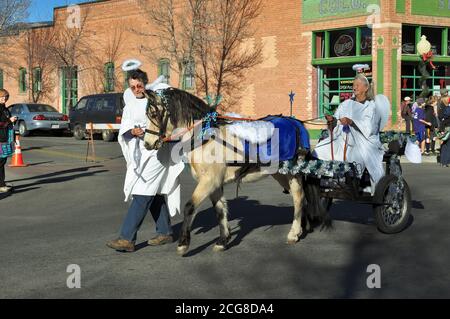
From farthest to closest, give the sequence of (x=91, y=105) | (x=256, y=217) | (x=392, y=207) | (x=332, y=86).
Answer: (x=91, y=105) → (x=332, y=86) → (x=256, y=217) → (x=392, y=207)

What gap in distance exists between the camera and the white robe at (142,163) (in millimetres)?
7340

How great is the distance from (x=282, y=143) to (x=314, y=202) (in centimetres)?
89

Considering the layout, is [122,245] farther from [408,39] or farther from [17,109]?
[17,109]

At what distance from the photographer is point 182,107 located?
703cm

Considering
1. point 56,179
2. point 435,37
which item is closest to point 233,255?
point 56,179

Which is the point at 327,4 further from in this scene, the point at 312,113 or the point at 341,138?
the point at 341,138

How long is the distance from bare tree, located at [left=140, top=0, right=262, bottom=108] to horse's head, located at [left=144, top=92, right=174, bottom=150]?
22.3 metres

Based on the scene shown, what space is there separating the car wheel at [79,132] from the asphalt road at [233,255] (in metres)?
16.9

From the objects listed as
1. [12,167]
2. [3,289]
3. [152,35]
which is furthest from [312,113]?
[3,289]

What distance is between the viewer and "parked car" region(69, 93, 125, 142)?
26.6m

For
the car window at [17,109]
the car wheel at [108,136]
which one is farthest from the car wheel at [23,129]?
the car wheel at [108,136]

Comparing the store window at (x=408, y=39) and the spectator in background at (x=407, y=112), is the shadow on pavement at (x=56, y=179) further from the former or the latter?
the store window at (x=408, y=39)

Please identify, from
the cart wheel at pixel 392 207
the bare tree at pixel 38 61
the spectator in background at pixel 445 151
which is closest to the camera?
the cart wheel at pixel 392 207

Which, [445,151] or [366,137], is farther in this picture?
[445,151]
